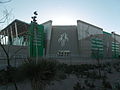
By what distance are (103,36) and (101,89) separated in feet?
172

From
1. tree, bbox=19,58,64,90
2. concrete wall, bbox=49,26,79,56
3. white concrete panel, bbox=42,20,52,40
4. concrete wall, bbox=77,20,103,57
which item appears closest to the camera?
tree, bbox=19,58,64,90

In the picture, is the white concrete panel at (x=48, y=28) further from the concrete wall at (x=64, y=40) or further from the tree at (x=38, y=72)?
the tree at (x=38, y=72)

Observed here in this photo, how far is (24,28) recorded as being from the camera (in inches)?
1844

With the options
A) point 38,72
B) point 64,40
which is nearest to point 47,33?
point 64,40

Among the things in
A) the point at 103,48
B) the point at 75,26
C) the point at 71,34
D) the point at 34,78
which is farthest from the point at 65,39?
the point at 34,78

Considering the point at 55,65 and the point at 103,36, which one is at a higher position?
the point at 103,36

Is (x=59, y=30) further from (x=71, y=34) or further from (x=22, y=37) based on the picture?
(x=22, y=37)

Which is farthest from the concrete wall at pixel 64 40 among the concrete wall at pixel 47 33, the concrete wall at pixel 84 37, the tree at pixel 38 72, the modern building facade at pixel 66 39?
the tree at pixel 38 72

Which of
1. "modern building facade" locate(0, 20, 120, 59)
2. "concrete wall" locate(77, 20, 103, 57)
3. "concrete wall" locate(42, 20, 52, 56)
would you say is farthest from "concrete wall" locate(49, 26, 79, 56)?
"concrete wall" locate(77, 20, 103, 57)

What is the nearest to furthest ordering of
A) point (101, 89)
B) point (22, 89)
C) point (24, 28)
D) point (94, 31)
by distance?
1. point (101, 89)
2. point (22, 89)
3. point (24, 28)
4. point (94, 31)

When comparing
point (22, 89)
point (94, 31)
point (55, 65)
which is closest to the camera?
point (55, 65)

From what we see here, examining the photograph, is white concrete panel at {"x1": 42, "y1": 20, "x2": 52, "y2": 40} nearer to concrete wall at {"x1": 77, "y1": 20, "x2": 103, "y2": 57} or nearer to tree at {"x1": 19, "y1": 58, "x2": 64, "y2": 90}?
concrete wall at {"x1": 77, "y1": 20, "x2": 103, "y2": 57}

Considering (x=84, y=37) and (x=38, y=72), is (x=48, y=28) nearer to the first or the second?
(x=84, y=37)

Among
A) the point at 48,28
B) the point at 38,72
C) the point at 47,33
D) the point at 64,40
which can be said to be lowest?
the point at 38,72
